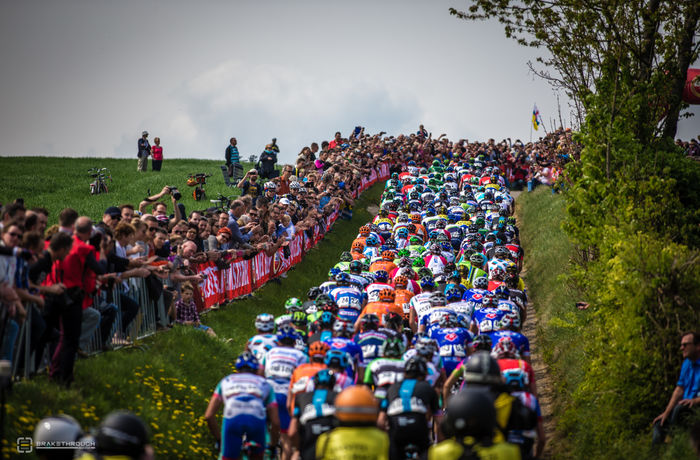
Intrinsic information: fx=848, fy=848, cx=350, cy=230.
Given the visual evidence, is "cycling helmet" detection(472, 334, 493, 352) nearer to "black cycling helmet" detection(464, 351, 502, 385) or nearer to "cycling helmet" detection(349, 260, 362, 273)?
"black cycling helmet" detection(464, 351, 502, 385)

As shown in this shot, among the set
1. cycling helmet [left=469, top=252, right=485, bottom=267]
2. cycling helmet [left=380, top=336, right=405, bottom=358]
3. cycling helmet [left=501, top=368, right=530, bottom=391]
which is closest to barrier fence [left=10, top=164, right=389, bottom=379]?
cycling helmet [left=380, top=336, right=405, bottom=358]

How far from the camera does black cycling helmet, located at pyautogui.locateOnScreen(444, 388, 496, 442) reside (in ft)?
23.5

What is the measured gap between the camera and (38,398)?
1115 centimetres

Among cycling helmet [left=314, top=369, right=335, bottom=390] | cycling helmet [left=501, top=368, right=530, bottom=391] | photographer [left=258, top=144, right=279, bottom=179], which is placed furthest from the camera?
photographer [left=258, top=144, right=279, bottom=179]

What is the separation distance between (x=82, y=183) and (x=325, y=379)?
35.6 m

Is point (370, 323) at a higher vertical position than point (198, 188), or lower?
lower

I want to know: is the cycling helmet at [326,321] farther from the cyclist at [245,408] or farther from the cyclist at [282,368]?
the cyclist at [245,408]

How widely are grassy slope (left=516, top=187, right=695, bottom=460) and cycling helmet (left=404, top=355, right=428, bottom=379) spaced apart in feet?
11.8

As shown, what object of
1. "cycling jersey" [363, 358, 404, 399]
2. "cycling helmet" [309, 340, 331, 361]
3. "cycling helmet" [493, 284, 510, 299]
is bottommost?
"cycling jersey" [363, 358, 404, 399]

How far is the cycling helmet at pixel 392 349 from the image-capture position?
40.9ft

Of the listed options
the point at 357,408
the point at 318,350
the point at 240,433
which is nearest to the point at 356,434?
the point at 357,408

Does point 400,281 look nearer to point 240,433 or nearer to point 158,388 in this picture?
point 158,388

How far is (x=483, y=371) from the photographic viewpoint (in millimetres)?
9555

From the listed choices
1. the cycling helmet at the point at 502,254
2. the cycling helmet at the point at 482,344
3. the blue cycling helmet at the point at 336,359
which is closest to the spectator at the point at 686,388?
the cycling helmet at the point at 482,344
